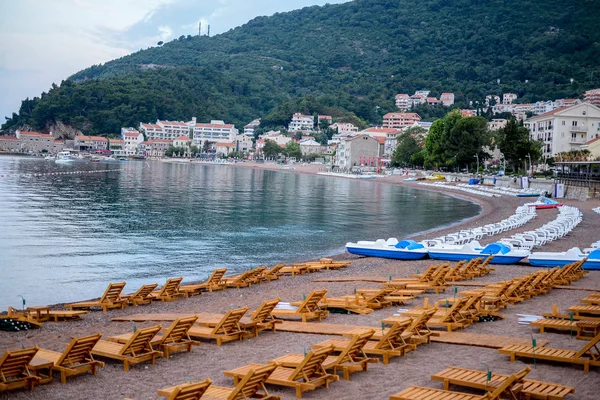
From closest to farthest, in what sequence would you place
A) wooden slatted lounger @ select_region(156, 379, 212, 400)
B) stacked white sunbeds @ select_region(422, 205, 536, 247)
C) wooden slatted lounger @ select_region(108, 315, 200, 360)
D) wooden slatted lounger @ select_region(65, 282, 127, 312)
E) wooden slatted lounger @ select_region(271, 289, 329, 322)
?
wooden slatted lounger @ select_region(156, 379, 212, 400), wooden slatted lounger @ select_region(108, 315, 200, 360), wooden slatted lounger @ select_region(271, 289, 329, 322), wooden slatted lounger @ select_region(65, 282, 127, 312), stacked white sunbeds @ select_region(422, 205, 536, 247)

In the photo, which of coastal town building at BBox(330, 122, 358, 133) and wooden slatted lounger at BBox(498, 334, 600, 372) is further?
coastal town building at BBox(330, 122, 358, 133)

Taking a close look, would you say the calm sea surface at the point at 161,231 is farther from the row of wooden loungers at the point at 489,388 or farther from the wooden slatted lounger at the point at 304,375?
the row of wooden loungers at the point at 489,388

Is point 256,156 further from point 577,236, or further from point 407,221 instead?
point 577,236

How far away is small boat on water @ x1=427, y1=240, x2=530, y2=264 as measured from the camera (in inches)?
904

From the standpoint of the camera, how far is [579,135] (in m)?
82.8

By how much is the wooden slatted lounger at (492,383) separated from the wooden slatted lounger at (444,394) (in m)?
0.24

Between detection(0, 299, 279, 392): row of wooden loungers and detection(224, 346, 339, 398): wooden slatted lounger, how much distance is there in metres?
1.96

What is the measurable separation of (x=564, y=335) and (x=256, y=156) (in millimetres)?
179482

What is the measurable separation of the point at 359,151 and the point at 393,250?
388ft

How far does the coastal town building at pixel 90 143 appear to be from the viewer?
623 ft

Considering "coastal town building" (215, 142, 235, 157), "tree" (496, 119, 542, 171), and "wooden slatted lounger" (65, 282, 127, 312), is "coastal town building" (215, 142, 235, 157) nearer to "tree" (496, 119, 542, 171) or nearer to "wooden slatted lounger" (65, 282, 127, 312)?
"tree" (496, 119, 542, 171)

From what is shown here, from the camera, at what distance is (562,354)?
987cm

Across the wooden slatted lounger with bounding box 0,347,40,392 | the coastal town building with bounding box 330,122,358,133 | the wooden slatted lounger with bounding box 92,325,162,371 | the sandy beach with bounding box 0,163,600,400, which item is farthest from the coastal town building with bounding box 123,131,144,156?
the wooden slatted lounger with bounding box 0,347,40,392

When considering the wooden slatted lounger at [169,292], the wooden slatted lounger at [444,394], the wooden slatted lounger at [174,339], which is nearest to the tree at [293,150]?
the wooden slatted lounger at [169,292]
